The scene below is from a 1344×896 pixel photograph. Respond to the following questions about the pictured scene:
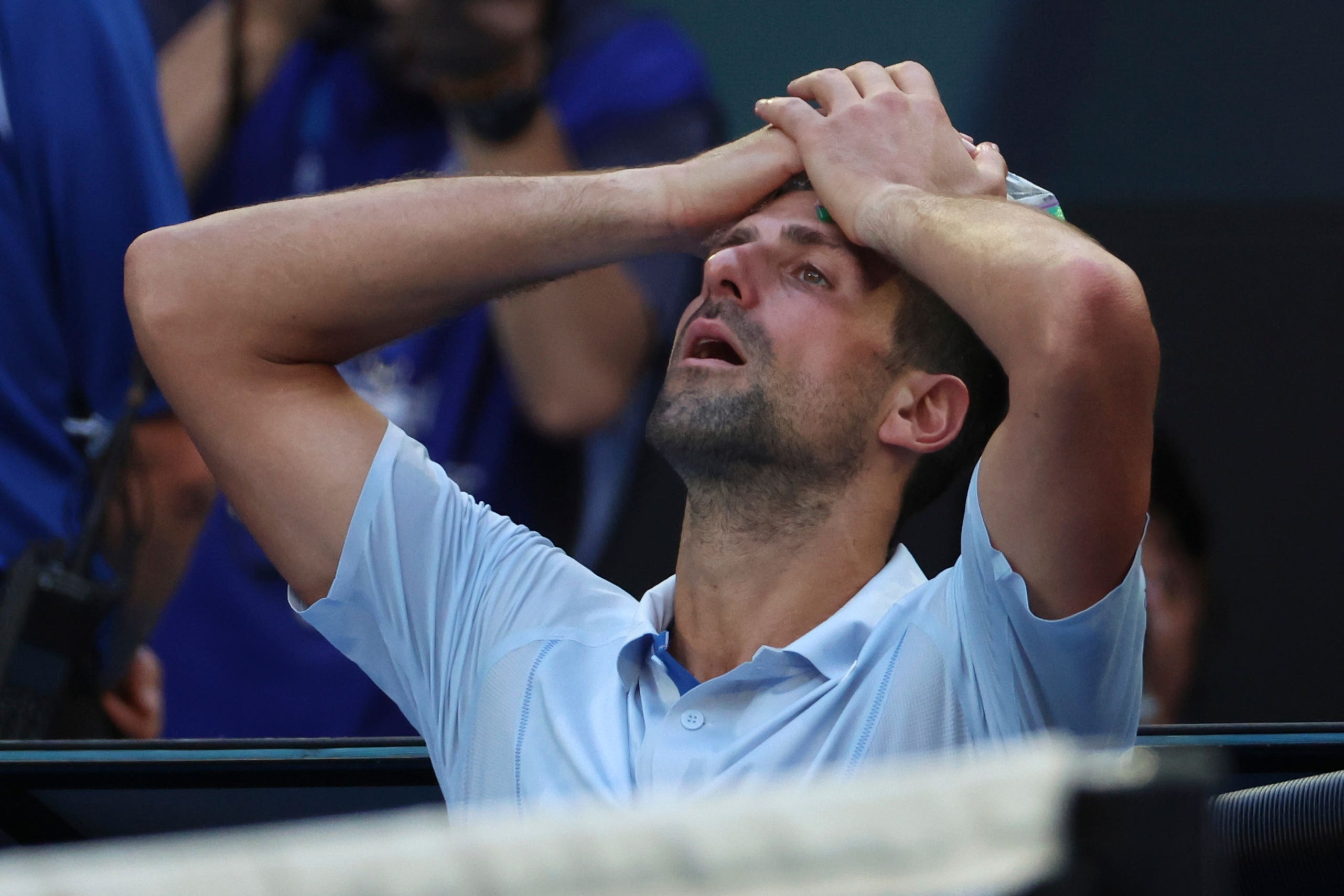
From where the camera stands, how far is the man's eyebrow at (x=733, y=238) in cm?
133

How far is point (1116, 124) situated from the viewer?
1.80 meters

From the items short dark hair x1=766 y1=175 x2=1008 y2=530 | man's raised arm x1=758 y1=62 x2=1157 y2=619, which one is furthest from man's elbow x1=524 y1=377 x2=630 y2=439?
man's raised arm x1=758 y1=62 x2=1157 y2=619

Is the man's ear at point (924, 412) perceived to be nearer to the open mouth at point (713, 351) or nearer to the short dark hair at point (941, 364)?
the short dark hair at point (941, 364)

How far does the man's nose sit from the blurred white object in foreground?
926 millimetres

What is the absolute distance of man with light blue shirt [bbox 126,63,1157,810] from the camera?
3.37 feet

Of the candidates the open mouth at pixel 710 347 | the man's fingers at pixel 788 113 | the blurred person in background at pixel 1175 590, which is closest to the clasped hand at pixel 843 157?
the man's fingers at pixel 788 113

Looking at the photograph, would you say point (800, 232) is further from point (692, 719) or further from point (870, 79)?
point (692, 719)

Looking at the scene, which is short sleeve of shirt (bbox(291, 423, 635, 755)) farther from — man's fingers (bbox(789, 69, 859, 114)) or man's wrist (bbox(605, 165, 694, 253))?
man's fingers (bbox(789, 69, 859, 114))


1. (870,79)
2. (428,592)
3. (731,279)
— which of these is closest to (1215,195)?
(870,79)

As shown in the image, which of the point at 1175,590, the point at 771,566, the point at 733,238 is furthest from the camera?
the point at 1175,590

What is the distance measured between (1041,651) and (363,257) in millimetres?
747

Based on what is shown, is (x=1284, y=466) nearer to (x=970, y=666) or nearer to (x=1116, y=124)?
(x=1116, y=124)

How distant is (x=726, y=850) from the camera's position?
1.19 feet

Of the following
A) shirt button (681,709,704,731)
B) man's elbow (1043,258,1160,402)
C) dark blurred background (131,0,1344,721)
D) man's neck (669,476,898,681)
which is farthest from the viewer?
dark blurred background (131,0,1344,721)
